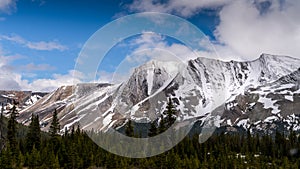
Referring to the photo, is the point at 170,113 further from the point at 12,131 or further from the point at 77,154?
the point at 12,131

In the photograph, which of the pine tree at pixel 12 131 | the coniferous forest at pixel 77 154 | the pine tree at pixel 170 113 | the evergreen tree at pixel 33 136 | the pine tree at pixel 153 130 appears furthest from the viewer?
the evergreen tree at pixel 33 136

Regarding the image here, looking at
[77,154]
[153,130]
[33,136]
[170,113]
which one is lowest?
[77,154]

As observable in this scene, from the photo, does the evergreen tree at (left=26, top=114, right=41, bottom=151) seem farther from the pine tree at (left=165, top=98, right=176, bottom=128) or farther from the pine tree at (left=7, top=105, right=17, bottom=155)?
the pine tree at (left=165, top=98, right=176, bottom=128)

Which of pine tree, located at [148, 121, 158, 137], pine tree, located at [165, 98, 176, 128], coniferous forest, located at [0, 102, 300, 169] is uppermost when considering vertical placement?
pine tree, located at [165, 98, 176, 128]

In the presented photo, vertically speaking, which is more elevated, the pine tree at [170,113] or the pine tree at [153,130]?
the pine tree at [170,113]

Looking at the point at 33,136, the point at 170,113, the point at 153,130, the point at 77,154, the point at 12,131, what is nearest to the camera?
the point at 170,113

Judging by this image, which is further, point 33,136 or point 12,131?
point 33,136

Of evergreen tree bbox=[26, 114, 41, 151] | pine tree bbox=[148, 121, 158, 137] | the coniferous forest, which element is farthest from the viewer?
evergreen tree bbox=[26, 114, 41, 151]

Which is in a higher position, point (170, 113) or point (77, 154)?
point (170, 113)

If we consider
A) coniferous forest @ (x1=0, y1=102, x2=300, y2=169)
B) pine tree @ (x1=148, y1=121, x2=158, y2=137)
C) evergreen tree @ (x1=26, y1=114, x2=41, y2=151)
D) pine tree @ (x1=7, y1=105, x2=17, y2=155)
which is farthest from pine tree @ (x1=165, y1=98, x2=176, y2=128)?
evergreen tree @ (x1=26, y1=114, x2=41, y2=151)

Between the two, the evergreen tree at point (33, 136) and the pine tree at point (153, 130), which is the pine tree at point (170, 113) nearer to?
the pine tree at point (153, 130)

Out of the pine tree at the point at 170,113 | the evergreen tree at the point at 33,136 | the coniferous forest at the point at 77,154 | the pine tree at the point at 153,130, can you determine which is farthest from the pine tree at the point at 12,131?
the pine tree at the point at 170,113

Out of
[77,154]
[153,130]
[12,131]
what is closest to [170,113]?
[153,130]

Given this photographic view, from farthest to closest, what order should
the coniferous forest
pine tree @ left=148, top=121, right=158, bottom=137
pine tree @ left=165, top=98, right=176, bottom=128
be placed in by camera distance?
1. the coniferous forest
2. pine tree @ left=148, top=121, right=158, bottom=137
3. pine tree @ left=165, top=98, right=176, bottom=128
